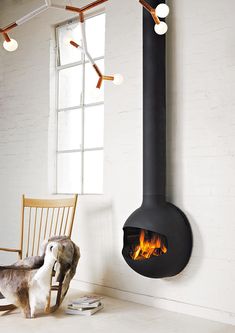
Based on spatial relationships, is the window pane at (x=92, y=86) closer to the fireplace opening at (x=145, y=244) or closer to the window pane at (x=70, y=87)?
the window pane at (x=70, y=87)

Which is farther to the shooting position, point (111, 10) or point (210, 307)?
point (111, 10)

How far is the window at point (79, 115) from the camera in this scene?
494 centimetres

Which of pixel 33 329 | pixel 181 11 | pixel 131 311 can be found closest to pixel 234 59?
pixel 181 11

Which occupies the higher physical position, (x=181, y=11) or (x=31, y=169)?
(x=181, y=11)

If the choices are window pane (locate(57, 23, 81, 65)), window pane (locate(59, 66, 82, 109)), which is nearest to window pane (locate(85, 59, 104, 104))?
window pane (locate(59, 66, 82, 109))

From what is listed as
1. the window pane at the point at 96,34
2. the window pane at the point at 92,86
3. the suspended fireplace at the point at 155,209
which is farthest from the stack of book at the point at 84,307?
the window pane at the point at 96,34

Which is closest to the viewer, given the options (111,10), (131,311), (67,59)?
(131,311)

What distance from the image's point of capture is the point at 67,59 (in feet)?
17.4

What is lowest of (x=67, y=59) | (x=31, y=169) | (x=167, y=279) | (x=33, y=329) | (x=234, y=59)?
(x=33, y=329)

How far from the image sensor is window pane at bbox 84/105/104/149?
4.91 metres

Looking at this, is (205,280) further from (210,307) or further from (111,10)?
(111,10)

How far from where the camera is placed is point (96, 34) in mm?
5004

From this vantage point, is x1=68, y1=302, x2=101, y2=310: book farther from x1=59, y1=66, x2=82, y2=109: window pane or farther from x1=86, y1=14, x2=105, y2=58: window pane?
x1=86, y1=14, x2=105, y2=58: window pane

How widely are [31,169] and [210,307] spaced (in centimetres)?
258
